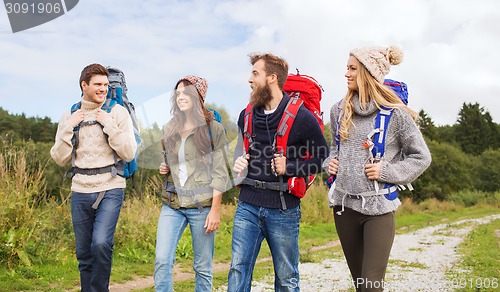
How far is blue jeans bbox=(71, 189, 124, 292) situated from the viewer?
15.1 ft

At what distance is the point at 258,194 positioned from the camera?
4.18m

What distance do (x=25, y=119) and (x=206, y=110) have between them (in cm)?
4700

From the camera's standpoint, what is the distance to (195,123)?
480 centimetres

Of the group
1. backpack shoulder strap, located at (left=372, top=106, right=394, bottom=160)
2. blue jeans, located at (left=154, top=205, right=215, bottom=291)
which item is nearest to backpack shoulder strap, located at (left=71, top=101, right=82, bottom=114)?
blue jeans, located at (left=154, top=205, right=215, bottom=291)

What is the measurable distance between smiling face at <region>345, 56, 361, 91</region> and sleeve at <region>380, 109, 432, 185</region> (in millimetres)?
397

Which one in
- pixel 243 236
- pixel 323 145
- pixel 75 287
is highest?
pixel 323 145

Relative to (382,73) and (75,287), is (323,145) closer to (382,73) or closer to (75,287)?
(382,73)

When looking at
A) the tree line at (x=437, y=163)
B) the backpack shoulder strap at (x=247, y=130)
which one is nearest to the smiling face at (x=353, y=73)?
the backpack shoulder strap at (x=247, y=130)

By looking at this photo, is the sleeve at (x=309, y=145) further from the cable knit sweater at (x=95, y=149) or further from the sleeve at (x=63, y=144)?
the sleeve at (x=63, y=144)

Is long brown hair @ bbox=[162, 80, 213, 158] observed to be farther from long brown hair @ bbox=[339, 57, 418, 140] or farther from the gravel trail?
the gravel trail

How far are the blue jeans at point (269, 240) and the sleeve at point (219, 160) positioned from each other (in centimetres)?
47

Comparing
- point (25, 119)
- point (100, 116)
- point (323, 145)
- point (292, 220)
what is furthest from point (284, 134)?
point (25, 119)

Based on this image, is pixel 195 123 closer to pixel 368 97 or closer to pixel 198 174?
pixel 198 174

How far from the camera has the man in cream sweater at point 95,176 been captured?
4.63 metres
